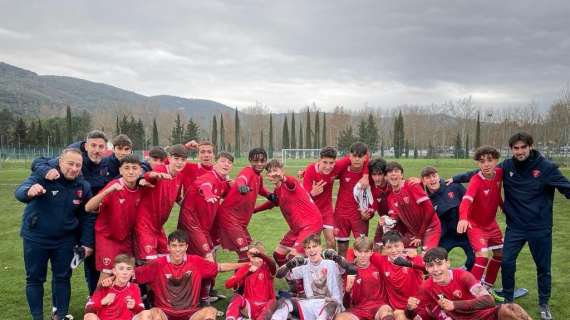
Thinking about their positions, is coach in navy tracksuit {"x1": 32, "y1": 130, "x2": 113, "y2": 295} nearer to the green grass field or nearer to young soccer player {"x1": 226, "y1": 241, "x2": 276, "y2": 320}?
the green grass field

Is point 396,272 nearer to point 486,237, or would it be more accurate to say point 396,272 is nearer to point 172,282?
point 486,237

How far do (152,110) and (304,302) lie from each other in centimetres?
12113

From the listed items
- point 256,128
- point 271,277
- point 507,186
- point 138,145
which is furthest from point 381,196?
point 256,128

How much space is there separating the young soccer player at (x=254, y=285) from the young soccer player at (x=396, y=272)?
1.37m

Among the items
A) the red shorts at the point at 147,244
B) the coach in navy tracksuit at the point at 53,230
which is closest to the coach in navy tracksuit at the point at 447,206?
the red shorts at the point at 147,244

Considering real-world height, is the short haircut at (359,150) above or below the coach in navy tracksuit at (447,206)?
above

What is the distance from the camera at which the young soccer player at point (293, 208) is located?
599 cm

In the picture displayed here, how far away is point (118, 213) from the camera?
5324 millimetres

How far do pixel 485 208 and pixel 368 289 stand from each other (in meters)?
2.40

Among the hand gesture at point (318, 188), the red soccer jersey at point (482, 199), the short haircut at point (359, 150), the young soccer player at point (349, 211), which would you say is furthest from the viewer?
the young soccer player at point (349, 211)

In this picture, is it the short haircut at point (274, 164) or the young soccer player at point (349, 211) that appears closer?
the short haircut at point (274, 164)

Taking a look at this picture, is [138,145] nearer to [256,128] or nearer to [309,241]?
[256,128]

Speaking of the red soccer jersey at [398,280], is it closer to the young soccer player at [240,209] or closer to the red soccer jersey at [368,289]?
the red soccer jersey at [368,289]

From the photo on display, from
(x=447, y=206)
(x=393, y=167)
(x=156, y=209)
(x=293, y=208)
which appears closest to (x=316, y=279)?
(x=293, y=208)
